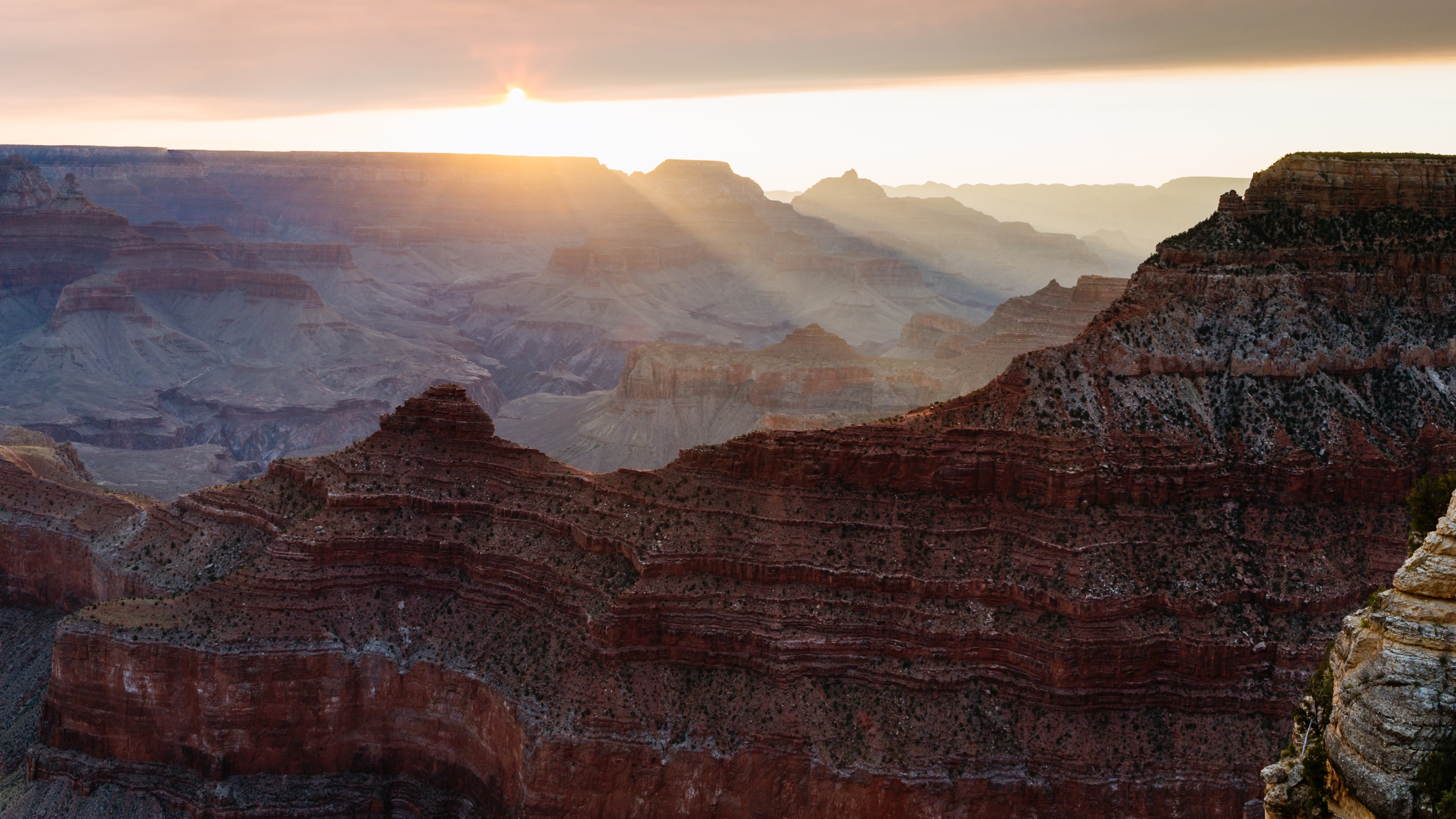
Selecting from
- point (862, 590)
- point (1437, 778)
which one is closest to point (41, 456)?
point (862, 590)

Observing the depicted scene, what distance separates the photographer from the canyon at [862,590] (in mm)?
48031

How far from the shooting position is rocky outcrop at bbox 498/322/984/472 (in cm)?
13725

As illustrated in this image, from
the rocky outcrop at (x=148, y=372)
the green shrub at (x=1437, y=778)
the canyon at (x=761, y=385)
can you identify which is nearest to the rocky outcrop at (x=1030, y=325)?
the canyon at (x=761, y=385)

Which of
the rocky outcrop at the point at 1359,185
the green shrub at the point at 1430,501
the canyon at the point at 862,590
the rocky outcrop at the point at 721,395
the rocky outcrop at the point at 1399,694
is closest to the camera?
the rocky outcrop at the point at 1399,694

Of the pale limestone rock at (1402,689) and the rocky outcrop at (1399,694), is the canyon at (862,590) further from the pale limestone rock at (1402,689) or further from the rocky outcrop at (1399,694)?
the pale limestone rock at (1402,689)

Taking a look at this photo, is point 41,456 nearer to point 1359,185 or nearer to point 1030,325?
point 1359,185

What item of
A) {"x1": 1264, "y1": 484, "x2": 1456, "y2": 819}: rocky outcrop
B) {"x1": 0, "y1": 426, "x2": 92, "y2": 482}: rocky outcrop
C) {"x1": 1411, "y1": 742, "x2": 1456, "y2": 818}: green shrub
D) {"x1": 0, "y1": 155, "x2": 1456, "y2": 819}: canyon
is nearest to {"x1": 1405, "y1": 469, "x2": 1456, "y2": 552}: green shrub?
{"x1": 1264, "y1": 484, "x2": 1456, "y2": 819}: rocky outcrop

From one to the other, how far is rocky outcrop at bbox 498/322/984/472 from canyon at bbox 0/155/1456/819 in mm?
72105

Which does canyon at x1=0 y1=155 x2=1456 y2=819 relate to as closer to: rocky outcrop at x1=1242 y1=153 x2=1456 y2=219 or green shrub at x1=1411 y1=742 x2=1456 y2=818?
rocky outcrop at x1=1242 y1=153 x2=1456 y2=219

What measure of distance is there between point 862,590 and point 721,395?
96044 millimetres

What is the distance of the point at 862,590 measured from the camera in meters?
50.8

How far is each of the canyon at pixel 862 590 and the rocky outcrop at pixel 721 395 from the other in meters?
72.1

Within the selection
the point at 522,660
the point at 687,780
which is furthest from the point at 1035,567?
the point at 522,660

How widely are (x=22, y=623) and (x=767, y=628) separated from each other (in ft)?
150
